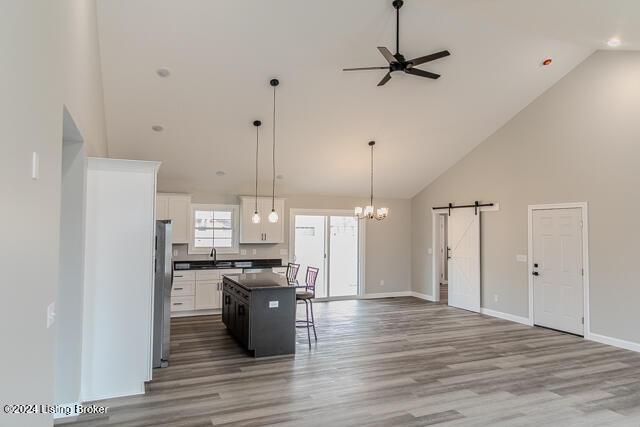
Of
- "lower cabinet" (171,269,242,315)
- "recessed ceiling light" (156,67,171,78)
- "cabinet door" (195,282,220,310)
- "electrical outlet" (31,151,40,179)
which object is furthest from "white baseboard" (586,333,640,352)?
"recessed ceiling light" (156,67,171,78)

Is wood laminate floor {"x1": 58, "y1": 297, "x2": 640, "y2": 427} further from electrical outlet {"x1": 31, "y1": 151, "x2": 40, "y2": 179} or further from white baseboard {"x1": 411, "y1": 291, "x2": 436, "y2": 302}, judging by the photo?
white baseboard {"x1": 411, "y1": 291, "x2": 436, "y2": 302}

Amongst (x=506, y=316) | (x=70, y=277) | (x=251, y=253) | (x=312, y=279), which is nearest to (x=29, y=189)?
(x=70, y=277)

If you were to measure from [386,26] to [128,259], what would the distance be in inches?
157

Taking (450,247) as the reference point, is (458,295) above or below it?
below

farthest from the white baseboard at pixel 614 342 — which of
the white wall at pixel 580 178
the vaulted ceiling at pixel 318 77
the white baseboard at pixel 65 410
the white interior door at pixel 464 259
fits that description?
the white baseboard at pixel 65 410

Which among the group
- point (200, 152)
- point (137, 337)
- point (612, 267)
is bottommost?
point (137, 337)

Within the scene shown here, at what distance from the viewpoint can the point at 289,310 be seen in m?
5.18

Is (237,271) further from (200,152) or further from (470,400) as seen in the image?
(470,400)

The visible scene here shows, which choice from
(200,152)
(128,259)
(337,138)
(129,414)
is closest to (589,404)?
(129,414)

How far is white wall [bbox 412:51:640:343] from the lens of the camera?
18.4ft

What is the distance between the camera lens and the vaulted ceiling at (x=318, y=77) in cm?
454

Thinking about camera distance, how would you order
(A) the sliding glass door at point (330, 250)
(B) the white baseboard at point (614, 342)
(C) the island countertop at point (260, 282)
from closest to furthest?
(C) the island countertop at point (260, 282), (B) the white baseboard at point (614, 342), (A) the sliding glass door at point (330, 250)

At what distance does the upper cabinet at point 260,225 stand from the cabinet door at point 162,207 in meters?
1.43

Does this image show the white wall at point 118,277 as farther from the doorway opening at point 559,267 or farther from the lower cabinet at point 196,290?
the doorway opening at point 559,267
